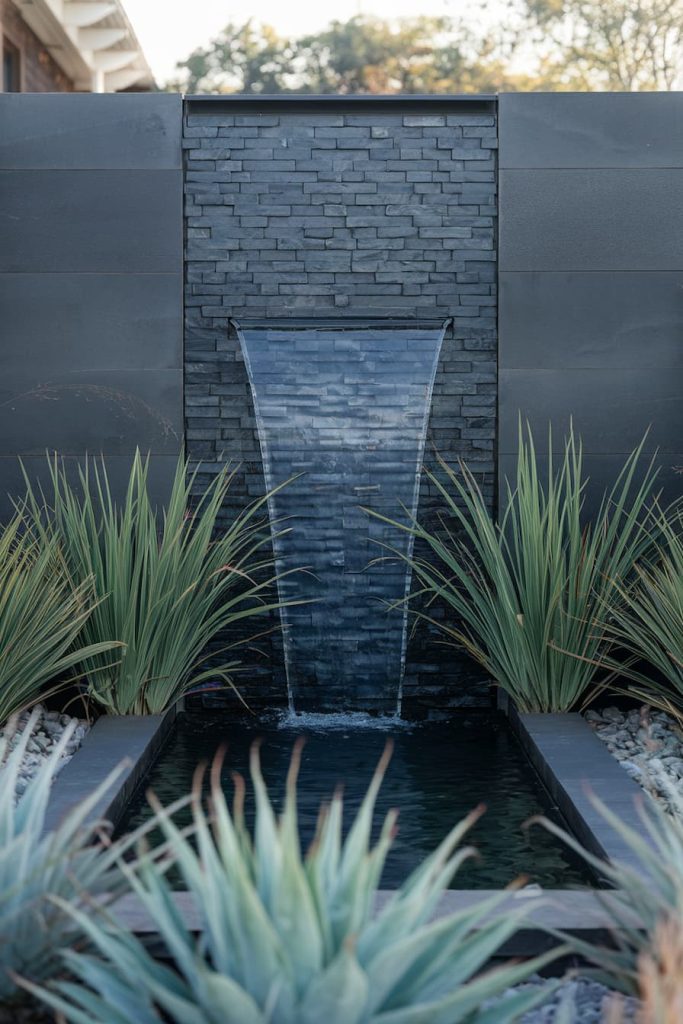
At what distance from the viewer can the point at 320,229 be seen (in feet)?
18.6

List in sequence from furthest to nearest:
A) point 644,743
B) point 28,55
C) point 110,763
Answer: point 28,55
point 644,743
point 110,763

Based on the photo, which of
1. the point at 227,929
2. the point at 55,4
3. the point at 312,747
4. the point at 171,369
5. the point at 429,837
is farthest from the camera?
the point at 55,4

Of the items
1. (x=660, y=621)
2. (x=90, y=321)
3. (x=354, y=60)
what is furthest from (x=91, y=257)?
(x=354, y=60)

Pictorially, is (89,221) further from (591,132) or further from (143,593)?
(591,132)

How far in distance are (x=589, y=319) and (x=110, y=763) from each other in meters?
3.06

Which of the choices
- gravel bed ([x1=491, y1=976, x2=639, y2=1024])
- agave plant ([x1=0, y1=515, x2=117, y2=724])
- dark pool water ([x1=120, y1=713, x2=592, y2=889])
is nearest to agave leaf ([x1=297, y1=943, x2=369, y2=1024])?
gravel bed ([x1=491, y1=976, x2=639, y2=1024])

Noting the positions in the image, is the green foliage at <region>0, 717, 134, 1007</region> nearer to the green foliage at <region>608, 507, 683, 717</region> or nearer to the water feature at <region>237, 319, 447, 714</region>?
the green foliage at <region>608, 507, 683, 717</region>

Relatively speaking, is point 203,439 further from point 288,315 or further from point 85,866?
point 85,866

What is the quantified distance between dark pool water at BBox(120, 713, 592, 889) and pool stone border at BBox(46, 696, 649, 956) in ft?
0.28

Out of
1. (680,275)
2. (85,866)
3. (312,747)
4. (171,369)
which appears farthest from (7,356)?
(85,866)

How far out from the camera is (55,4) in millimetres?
8906

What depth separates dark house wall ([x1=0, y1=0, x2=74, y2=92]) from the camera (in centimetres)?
858

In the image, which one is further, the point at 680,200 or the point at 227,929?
the point at 680,200

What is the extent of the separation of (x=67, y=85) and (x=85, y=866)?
33.6 feet
